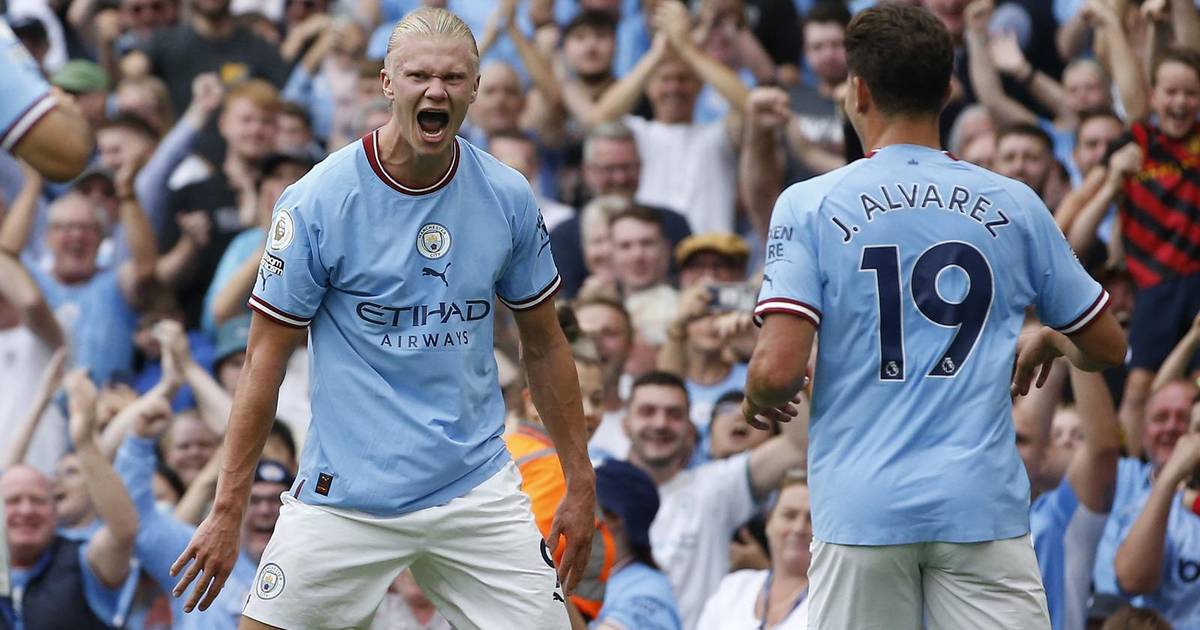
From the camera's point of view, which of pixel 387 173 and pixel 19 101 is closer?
pixel 19 101

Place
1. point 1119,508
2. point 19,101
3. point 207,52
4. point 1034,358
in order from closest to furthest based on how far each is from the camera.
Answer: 1. point 19,101
2. point 1034,358
3. point 1119,508
4. point 207,52

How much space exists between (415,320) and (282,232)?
0.46 meters

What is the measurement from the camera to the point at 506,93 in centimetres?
1188

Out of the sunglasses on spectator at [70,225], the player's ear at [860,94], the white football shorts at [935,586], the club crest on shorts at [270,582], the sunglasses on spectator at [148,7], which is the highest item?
the sunglasses on spectator at [148,7]

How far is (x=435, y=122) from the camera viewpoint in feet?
17.7

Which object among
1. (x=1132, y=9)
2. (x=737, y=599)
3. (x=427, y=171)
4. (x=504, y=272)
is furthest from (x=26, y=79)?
(x=1132, y=9)

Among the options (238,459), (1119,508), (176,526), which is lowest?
(176,526)

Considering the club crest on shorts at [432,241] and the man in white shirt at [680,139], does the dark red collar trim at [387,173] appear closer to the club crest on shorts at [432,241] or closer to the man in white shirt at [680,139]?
the club crest on shorts at [432,241]

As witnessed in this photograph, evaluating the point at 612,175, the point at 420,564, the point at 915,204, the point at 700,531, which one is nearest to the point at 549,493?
the point at 420,564

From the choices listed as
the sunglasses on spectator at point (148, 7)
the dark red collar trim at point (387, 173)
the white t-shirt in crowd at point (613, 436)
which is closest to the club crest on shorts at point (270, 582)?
the dark red collar trim at point (387, 173)

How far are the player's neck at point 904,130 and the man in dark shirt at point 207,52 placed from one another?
889cm

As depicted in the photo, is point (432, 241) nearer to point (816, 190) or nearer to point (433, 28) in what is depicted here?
point (433, 28)

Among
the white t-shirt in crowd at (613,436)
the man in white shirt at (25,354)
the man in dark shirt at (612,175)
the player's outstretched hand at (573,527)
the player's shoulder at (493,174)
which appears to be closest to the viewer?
the player's shoulder at (493,174)

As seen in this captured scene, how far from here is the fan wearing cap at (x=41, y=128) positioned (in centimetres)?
438
